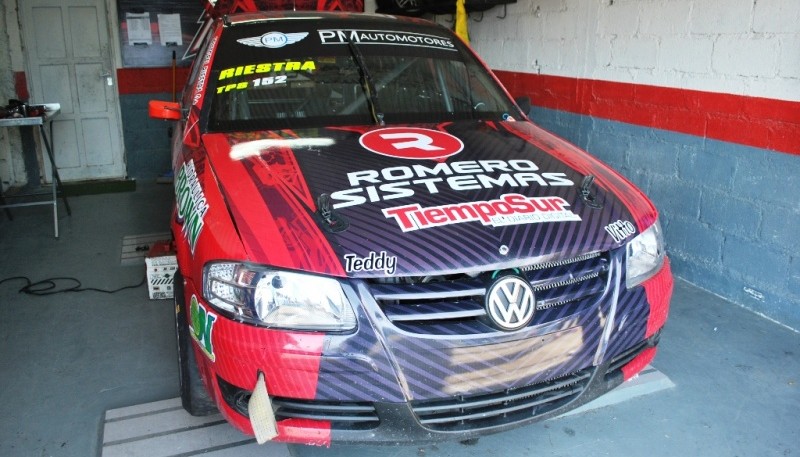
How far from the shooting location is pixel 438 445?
87.7 inches

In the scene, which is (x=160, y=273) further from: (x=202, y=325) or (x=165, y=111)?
(x=202, y=325)

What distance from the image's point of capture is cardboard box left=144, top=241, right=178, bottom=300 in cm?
338

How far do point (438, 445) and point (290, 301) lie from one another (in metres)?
0.90

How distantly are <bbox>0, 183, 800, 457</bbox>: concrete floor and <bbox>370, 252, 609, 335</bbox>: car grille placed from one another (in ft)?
2.31

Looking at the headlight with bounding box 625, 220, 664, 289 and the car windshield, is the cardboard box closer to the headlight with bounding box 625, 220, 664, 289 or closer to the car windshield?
the car windshield

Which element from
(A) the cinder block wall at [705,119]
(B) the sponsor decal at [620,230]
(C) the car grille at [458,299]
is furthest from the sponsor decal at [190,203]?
(A) the cinder block wall at [705,119]

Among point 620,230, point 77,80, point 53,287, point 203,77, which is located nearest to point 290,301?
point 620,230

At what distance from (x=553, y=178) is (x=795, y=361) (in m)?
1.69

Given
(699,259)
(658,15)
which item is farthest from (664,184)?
(658,15)

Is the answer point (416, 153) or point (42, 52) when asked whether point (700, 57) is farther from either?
point (42, 52)

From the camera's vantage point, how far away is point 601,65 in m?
4.36

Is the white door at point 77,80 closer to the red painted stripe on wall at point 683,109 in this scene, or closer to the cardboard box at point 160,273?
the cardboard box at point 160,273

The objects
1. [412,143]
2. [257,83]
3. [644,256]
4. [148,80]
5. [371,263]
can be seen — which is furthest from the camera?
[148,80]

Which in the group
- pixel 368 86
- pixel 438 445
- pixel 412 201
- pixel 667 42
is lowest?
pixel 438 445
